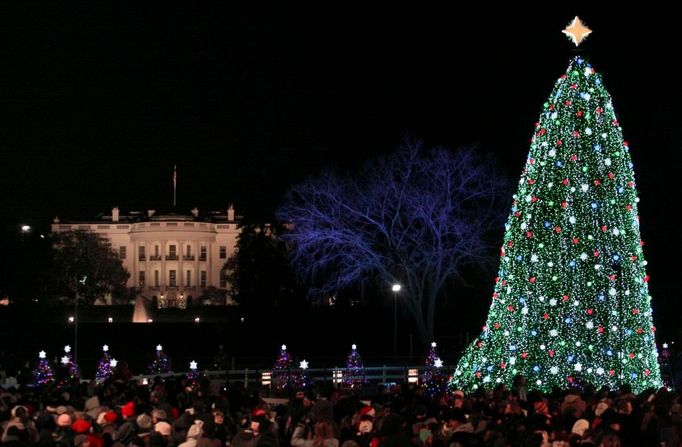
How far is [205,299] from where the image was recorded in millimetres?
151875

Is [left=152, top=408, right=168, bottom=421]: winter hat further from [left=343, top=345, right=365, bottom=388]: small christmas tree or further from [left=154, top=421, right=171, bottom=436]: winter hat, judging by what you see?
[left=343, top=345, right=365, bottom=388]: small christmas tree

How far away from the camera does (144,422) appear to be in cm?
1766

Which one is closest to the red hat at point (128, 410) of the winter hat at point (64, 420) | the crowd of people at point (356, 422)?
the crowd of people at point (356, 422)

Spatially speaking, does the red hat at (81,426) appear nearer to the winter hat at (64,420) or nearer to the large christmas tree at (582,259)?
the winter hat at (64,420)

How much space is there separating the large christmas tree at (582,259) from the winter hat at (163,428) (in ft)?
31.8

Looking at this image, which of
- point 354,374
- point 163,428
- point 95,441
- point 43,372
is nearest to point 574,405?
point 163,428

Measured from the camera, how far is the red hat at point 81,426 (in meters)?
16.6

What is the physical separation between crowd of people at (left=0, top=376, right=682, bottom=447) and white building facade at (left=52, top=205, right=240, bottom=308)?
146673mm

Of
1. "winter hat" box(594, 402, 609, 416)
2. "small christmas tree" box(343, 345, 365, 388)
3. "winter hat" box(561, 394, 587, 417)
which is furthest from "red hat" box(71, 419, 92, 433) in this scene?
"small christmas tree" box(343, 345, 365, 388)

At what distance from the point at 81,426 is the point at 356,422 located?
355cm

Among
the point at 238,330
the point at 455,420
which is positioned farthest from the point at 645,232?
the point at 455,420

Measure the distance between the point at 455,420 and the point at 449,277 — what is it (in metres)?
40.7

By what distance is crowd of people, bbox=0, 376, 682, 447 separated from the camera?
49.7 feet

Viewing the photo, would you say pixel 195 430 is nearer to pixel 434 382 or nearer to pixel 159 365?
pixel 434 382
